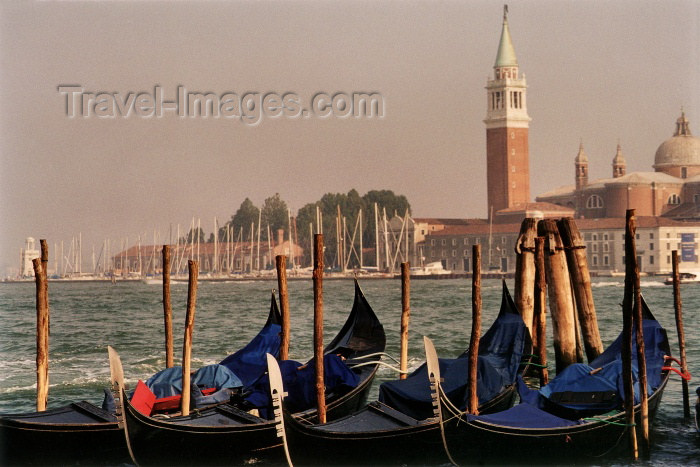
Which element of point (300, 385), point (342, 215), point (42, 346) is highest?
point (342, 215)

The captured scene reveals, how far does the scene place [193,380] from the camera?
25.0 feet

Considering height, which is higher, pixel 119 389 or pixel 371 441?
pixel 119 389

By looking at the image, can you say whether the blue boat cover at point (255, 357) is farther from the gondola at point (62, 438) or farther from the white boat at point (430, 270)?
the white boat at point (430, 270)

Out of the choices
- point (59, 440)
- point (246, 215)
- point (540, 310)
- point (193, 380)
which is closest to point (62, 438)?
point (59, 440)

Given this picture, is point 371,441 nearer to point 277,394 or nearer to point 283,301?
point 277,394

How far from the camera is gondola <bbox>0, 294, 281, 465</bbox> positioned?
653 cm

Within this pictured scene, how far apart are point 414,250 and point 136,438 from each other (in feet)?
172

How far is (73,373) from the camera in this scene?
1249cm

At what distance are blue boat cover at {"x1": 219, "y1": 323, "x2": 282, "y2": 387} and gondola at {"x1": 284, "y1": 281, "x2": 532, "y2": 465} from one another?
4.66ft

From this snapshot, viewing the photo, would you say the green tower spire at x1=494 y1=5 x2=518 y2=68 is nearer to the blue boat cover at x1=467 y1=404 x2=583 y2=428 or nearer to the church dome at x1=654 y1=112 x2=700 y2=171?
the church dome at x1=654 y1=112 x2=700 y2=171

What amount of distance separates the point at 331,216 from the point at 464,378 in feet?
161

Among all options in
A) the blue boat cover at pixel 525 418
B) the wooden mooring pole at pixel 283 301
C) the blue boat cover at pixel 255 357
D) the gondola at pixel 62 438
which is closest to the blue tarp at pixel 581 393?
the blue boat cover at pixel 525 418

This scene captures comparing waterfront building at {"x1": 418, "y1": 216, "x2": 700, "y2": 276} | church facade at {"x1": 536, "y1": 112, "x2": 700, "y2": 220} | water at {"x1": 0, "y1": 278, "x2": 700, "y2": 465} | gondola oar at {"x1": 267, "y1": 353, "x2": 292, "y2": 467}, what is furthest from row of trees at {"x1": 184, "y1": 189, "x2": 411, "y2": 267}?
gondola oar at {"x1": 267, "y1": 353, "x2": 292, "y2": 467}

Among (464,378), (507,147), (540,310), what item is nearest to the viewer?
(464,378)
